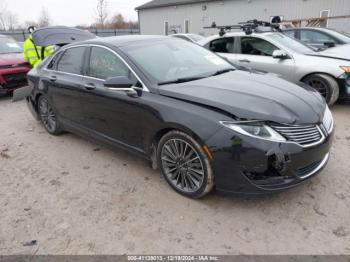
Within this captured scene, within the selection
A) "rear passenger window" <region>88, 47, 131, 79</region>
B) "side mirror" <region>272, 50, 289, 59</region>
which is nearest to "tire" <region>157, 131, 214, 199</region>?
"rear passenger window" <region>88, 47, 131, 79</region>

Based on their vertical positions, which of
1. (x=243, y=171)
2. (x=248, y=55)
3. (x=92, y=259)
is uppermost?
(x=248, y=55)

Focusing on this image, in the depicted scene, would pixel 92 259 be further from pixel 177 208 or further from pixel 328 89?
pixel 328 89

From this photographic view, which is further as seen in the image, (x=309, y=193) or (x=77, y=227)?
(x=309, y=193)

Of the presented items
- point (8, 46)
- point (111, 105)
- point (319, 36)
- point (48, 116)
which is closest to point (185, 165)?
point (111, 105)

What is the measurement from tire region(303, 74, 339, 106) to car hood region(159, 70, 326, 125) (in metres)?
2.56

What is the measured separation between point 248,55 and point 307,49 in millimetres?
1221

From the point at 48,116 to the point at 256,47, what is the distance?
4.40m

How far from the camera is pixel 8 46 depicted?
345 inches

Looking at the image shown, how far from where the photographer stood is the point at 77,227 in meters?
2.72

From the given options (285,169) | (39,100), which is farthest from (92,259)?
(39,100)

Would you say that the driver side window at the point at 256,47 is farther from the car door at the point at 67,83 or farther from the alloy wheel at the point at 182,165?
the alloy wheel at the point at 182,165

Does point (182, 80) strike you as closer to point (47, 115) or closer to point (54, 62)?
point (54, 62)

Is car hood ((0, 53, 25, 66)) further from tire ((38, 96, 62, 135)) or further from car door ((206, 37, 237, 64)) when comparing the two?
car door ((206, 37, 237, 64))

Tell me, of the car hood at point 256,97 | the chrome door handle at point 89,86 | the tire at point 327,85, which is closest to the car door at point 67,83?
the chrome door handle at point 89,86
